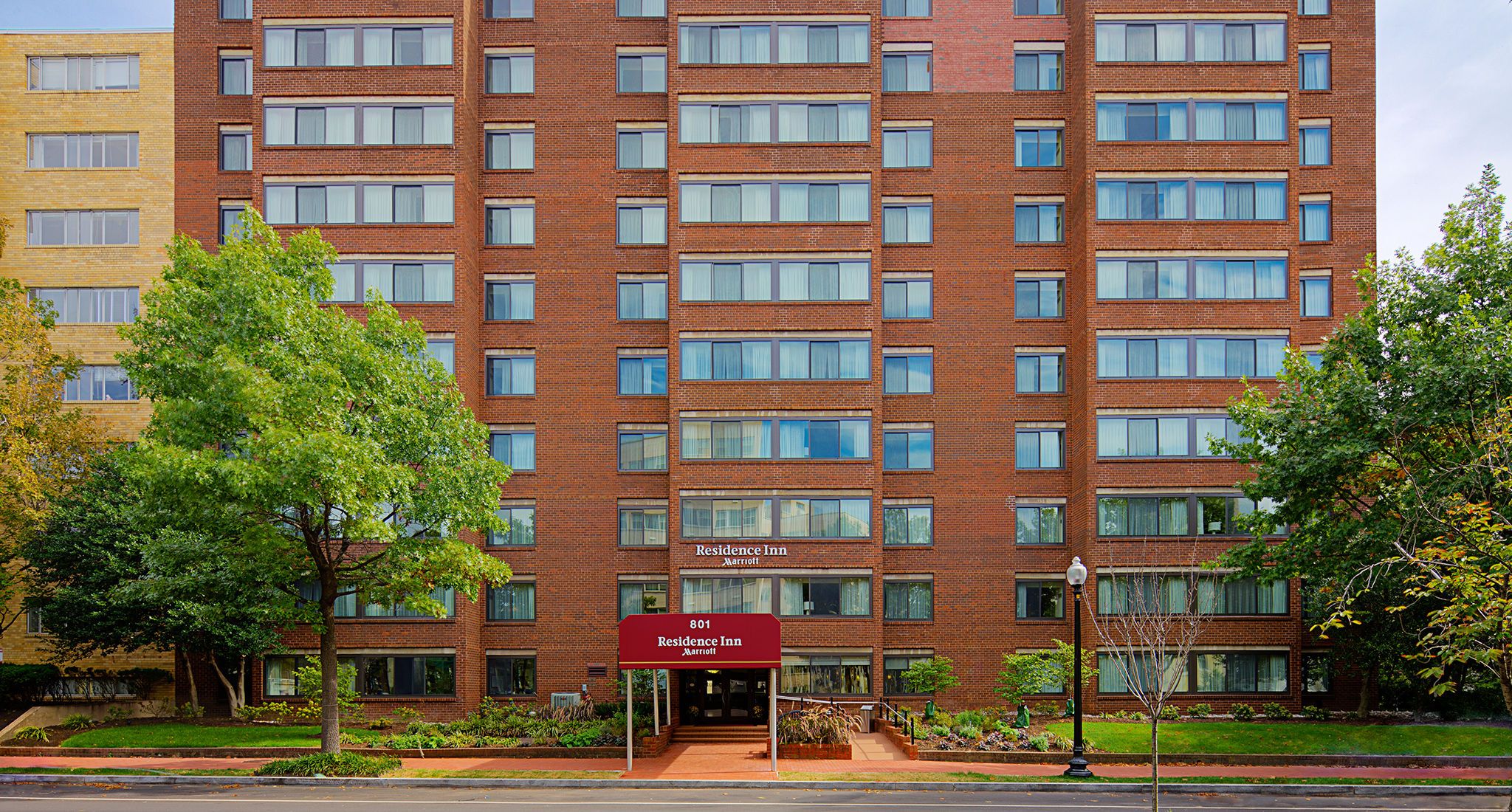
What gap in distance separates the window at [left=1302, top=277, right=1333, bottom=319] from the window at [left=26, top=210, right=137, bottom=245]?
4419cm

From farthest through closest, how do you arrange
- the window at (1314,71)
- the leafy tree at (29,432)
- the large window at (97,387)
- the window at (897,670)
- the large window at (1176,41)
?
the large window at (97,387) < the window at (1314,71) < the large window at (1176,41) < the window at (897,670) < the leafy tree at (29,432)

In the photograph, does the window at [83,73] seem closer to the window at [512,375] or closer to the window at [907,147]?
the window at [512,375]

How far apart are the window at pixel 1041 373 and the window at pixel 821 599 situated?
9.27 meters

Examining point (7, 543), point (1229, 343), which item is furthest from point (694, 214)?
point (7, 543)

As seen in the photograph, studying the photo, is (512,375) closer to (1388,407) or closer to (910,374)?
(910,374)

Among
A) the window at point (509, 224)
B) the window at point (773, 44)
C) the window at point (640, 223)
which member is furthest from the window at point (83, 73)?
the window at point (773, 44)

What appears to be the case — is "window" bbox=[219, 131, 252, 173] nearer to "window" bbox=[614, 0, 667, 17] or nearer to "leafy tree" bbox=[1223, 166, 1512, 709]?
"window" bbox=[614, 0, 667, 17]

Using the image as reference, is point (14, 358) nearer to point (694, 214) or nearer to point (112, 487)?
point (112, 487)

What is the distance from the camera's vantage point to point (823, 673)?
118 ft

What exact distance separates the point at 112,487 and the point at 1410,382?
1490 inches

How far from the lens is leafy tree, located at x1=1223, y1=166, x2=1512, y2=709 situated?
24.6m

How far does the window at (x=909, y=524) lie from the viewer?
3778 cm

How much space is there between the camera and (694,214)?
37.0 meters

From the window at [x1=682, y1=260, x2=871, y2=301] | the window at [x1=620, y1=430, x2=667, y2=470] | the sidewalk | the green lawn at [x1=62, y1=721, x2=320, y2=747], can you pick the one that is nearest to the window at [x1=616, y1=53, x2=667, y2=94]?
the window at [x1=682, y1=260, x2=871, y2=301]
